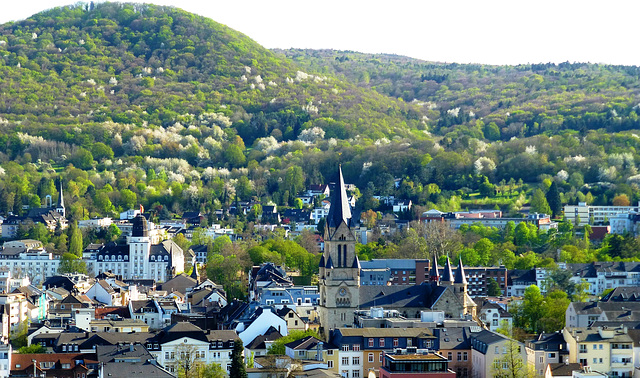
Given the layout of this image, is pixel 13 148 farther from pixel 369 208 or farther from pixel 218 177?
pixel 369 208

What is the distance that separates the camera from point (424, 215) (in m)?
140

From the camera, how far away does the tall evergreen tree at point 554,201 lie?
145 m

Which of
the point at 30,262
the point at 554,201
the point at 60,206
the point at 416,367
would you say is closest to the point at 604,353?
the point at 416,367

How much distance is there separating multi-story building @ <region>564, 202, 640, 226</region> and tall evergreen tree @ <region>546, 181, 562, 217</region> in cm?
236

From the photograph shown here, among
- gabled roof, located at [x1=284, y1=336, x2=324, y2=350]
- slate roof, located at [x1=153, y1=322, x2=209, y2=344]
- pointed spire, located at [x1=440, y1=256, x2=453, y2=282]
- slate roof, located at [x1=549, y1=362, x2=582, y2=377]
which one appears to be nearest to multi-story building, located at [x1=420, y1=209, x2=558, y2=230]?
pointed spire, located at [x1=440, y1=256, x2=453, y2=282]

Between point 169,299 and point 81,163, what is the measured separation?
85.2 meters

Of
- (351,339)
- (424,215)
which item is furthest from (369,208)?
(351,339)

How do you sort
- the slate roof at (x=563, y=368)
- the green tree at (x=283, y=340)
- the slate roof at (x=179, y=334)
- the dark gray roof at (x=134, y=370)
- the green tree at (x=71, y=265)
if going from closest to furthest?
1. the dark gray roof at (x=134, y=370)
2. the slate roof at (x=563, y=368)
3. the green tree at (x=283, y=340)
4. the slate roof at (x=179, y=334)
5. the green tree at (x=71, y=265)

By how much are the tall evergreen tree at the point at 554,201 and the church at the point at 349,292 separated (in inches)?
2542

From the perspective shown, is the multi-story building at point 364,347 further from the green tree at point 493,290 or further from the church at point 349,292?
the green tree at point 493,290

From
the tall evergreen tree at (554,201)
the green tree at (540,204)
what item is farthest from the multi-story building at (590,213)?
the tall evergreen tree at (554,201)

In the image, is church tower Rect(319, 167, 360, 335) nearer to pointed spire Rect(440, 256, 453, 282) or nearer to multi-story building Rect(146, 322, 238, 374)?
pointed spire Rect(440, 256, 453, 282)

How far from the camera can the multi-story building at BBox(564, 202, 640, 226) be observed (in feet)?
465

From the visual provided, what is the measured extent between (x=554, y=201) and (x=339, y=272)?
228 feet
